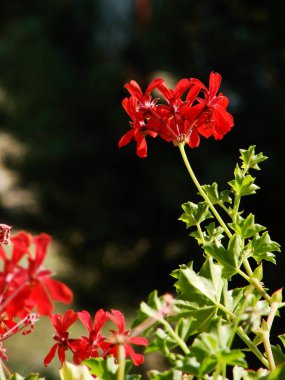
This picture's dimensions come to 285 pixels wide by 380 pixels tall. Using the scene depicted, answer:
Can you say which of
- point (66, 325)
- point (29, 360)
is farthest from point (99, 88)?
point (66, 325)

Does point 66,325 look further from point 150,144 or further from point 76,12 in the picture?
point 76,12

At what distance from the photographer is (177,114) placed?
0.46 metres

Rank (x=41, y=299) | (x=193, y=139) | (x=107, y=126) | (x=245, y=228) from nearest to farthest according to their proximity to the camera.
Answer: (x=41, y=299) → (x=245, y=228) → (x=193, y=139) → (x=107, y=126)

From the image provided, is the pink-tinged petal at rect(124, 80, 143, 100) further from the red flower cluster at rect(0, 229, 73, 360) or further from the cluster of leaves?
the red flower cluster at rect(0, 229, 73, 360)

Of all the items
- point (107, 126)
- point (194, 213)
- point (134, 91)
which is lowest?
point (194, 213)

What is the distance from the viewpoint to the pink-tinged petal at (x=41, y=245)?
30 centimetres

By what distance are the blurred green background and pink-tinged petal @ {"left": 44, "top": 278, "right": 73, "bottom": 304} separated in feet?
8.15

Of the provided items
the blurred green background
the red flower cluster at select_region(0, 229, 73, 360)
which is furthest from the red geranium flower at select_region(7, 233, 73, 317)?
the blurred green background

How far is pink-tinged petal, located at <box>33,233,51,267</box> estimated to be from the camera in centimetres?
30

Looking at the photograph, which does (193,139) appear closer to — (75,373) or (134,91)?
(134,91)

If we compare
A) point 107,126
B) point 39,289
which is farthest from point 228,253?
point 107,126

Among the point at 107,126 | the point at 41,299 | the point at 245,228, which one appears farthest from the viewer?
the point at 107,126

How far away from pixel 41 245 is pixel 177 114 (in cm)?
19

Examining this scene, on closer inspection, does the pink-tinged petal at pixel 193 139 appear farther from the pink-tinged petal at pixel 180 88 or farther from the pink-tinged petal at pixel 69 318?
the pink-tinged petal at pixel 69 318
